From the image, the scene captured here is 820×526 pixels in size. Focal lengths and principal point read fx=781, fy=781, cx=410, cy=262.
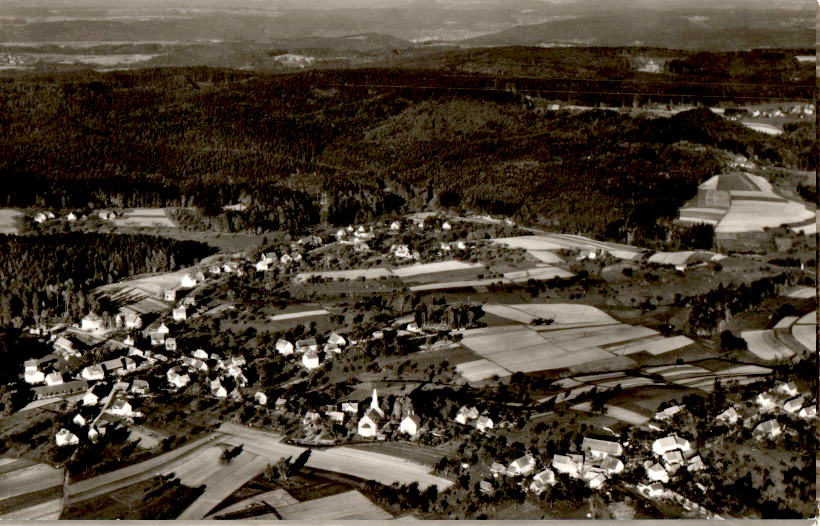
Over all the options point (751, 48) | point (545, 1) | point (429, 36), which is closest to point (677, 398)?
point (751, 48)

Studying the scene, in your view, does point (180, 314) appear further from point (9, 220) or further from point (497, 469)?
point (9, 220)

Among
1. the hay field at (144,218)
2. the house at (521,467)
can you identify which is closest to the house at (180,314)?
the house at (521,467)

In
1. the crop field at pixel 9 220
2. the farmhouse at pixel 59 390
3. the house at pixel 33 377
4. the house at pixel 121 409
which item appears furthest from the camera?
the crop field at pixel 9 220

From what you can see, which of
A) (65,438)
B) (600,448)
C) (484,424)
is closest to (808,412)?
(600,448)

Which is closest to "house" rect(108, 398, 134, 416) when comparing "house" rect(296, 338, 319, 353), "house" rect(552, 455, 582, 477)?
"house" rect(296, 338, 319, 353)

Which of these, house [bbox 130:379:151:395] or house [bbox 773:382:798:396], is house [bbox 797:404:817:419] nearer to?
house [bbox 773:382:798:396]

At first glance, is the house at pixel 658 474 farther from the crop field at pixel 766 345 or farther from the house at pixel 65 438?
the house at pixel 65 438
